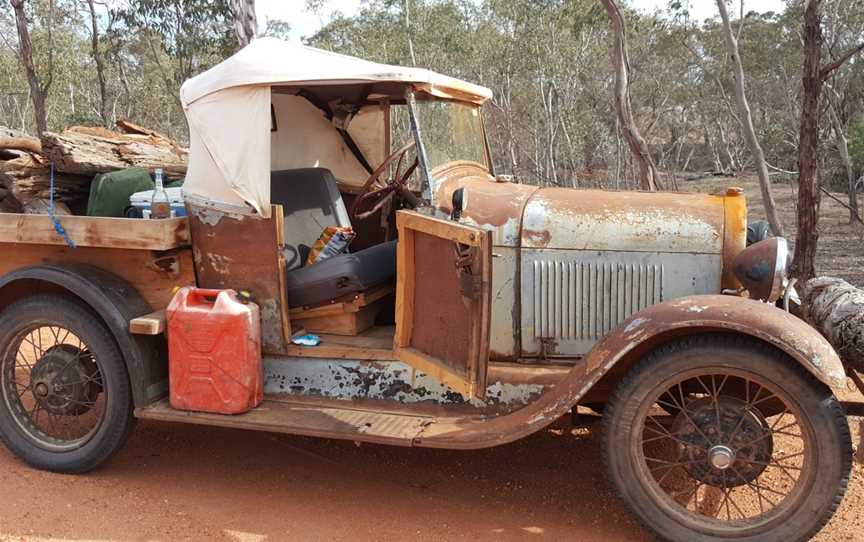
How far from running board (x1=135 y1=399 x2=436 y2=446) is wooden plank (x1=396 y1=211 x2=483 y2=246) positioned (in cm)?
87

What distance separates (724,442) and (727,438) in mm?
20

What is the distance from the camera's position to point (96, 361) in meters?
3.83

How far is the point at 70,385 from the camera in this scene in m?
3.97

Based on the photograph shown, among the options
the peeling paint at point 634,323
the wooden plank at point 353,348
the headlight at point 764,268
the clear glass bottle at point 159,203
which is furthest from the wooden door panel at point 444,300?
the clear glass bottle at point 159,203

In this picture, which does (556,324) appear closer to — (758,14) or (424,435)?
(424,435)

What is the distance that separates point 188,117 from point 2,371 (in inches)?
66.0

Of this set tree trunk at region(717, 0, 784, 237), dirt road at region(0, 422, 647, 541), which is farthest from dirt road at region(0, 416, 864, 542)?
tree trunk at region(717, 0, 784, 237)

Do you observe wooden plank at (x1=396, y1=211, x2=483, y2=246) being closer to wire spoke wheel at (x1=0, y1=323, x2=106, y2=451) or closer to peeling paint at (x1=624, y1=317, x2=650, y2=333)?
peeling paint at (x1=624, y1=317, x2=650, y2=333)

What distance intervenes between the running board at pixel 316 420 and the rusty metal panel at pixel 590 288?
2.27 feet

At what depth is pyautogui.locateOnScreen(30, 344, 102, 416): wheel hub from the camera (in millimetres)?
3967

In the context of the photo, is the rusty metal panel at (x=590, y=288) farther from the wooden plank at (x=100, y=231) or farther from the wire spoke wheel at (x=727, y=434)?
the wooden plank at (x=100, y=231)

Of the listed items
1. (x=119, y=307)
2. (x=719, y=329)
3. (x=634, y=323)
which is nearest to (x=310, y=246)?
(x=119, y=307)

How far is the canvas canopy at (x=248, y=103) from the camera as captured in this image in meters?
3.56

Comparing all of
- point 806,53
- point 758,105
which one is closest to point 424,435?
point 806,53
